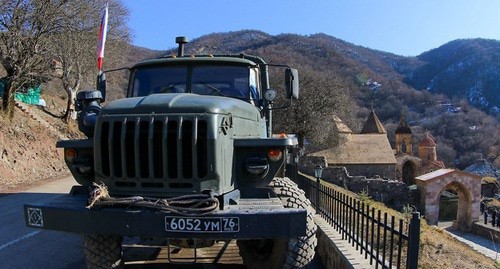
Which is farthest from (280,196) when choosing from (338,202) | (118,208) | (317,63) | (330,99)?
(317,63)

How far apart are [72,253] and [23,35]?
562 inches

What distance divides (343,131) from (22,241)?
115ft

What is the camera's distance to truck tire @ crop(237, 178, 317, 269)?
4.62 meters

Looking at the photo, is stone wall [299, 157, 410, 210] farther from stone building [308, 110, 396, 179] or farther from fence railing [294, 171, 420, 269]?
fence railing [294, 171, 420, 269]

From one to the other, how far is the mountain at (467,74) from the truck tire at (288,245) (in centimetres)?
13350

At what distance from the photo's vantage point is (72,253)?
6957 millimetres

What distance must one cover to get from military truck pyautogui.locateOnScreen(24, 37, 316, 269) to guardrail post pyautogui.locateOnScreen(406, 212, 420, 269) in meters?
0.94

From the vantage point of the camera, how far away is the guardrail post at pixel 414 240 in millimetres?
4031

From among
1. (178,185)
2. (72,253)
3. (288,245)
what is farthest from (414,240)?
(72,253)

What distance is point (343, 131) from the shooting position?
132ft

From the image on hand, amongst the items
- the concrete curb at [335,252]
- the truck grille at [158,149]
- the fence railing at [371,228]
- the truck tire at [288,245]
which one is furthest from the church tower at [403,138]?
the truck grille at [158,149]

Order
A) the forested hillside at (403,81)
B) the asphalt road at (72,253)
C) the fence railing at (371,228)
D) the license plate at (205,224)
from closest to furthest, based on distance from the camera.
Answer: the license plate at (205,224), the fence railing at (371,228), the asphalt road at (72,253), the forested hillside at (403,81)

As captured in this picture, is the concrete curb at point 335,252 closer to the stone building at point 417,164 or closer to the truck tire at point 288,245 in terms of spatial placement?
the truck tire at point 288,245

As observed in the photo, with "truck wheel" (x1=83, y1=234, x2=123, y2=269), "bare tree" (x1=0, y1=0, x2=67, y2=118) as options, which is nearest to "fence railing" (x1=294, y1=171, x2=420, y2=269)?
"truck wheel" (x1=83, y1=234, x2=123, y2=269)
